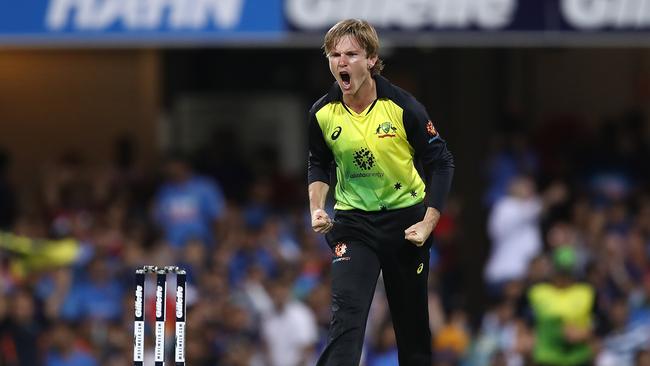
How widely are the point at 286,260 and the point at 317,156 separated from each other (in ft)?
27.0

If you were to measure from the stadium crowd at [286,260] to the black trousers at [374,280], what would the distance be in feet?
21.7

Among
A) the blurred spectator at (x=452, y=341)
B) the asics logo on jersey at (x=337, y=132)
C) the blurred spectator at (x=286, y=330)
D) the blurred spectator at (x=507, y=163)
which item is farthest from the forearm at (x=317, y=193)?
A: the blurred spectator at (x=507, y=163)

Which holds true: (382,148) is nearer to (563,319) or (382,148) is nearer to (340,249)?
(340,249)

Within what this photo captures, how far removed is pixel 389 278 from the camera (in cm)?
937

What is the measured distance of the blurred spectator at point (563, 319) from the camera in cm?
1582

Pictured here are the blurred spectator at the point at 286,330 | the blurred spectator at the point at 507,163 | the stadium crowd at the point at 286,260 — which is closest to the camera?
the stadium crowd at the point at 286,260

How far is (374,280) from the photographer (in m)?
9.21

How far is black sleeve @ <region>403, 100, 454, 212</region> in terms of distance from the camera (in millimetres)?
9125

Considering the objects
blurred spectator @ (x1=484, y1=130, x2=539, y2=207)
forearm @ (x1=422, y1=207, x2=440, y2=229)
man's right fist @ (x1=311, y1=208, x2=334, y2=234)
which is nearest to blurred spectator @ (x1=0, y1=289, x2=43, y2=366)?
blurred spectator @ (x1=484, y1=130, x2=539, y2=207)

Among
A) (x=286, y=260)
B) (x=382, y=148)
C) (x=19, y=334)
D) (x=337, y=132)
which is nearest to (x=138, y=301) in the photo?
(x=337, y=132)

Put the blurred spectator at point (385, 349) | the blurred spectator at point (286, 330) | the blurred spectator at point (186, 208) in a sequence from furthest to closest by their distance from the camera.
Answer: the blurred spectator at point (186, 208) → the blurred spectator at point (286, 330) → the blurred spectator at point (385, 349)

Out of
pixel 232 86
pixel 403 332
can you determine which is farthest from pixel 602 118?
pixel 403 332

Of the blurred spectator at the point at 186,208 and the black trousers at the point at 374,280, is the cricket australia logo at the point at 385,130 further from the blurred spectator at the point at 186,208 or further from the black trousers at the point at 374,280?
the blurred spectator at the point at 186,208

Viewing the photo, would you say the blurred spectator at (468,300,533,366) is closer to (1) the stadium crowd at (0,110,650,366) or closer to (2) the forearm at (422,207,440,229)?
(1) the stadium crowd at (0,110,650,366)
